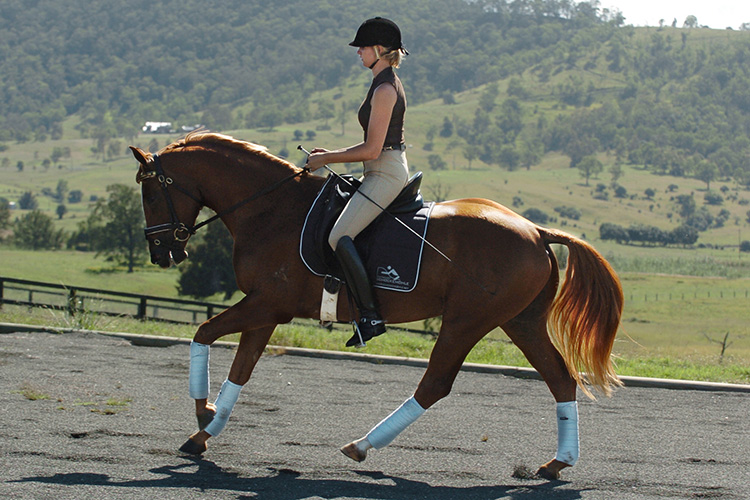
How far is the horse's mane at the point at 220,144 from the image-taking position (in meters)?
6.77

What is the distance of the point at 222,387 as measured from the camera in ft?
21.2

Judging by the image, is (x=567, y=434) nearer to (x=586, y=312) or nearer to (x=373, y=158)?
(x=586, y=312)

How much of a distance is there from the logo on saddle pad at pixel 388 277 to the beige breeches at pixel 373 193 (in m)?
0.33

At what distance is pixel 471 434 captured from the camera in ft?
24.6

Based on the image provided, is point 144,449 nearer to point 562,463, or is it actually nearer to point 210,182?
point 210,182

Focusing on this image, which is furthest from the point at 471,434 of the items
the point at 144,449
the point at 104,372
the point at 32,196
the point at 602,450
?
the point at 32,196

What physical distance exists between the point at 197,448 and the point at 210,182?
2054mm

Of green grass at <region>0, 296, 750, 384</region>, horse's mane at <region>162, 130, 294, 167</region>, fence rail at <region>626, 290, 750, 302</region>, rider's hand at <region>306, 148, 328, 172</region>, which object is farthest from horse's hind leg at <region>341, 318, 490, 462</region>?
fence rail at <region>626, 290, 750, 302</region>

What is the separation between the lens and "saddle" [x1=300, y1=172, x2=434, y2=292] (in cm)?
616

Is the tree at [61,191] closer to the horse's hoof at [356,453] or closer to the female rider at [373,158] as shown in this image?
the female rider at [373,158]

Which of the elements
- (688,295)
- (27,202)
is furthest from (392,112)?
(27,202)

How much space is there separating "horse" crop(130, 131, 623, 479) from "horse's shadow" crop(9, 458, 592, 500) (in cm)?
40

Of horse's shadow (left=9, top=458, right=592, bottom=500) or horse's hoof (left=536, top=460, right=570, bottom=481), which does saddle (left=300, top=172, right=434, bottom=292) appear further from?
horse's hoof (left=536, top=460, right=570, bottom=481)

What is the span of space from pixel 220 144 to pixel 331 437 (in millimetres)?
2602
